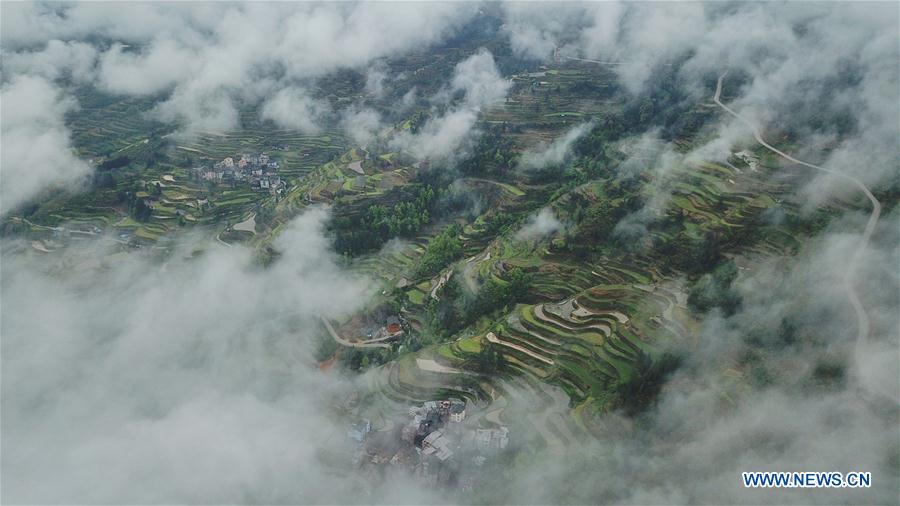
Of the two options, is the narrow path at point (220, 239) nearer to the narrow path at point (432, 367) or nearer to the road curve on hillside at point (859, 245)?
the narrow path at point (432, 367)

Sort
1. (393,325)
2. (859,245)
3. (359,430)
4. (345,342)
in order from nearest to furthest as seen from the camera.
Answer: (359,430)
(859,245)
(345,342)
(393,325)

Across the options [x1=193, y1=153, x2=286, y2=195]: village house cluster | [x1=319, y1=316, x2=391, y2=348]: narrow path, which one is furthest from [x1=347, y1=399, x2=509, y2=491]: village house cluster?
[x1=193, y1=153, x2=286, y2=195]: village house cluster

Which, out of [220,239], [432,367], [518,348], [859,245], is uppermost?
[859,245]

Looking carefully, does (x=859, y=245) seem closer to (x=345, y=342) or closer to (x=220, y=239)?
(x=345, y=342)

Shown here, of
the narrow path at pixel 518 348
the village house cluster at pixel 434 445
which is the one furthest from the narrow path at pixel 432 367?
the narrow path at pixel 518 348

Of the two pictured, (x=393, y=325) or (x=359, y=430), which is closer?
(x=359, y=430)

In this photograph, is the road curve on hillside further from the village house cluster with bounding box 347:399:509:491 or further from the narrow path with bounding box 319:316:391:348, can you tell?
the narrow path with bounding box 319:316:391:348

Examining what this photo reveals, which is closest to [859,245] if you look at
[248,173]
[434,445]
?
[434,445]

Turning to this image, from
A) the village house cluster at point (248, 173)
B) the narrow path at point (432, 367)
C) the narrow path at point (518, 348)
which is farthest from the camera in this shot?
the village house cluster at point (248, 173)
